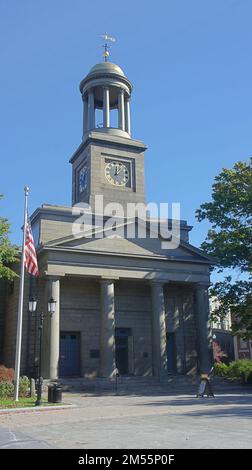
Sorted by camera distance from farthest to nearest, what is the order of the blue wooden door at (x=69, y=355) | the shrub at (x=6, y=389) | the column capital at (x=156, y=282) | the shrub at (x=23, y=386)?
the column capital at (x=156, y=282) < the blue wooden door at (x=69, y=355) < the shrub at (x=23, y=386) < the shrub at (x=6, y=389)

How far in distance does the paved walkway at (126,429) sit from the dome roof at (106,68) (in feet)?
110

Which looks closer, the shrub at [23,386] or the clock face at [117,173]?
the shrub at [23,386]

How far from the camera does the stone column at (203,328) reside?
35000 mm

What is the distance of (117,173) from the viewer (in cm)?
4406

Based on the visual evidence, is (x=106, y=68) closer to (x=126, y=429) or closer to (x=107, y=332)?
(x=107, y=332)

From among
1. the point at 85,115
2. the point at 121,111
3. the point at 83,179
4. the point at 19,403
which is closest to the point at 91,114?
the point at 85,115

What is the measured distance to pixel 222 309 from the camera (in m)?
36.7

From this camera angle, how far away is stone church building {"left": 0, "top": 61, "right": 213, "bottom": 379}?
3222 cm

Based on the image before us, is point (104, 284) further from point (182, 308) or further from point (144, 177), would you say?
point (144, 177)

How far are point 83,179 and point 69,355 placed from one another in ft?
56.2

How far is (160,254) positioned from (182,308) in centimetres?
588

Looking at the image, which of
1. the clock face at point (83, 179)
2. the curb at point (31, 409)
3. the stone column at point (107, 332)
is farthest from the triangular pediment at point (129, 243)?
the curb at point (31, 409)

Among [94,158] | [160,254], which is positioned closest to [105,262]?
[160,254]

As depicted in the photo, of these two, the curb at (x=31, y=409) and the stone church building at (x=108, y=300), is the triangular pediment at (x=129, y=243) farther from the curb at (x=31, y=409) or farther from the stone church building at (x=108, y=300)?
the curb at (x=31, y=409)
